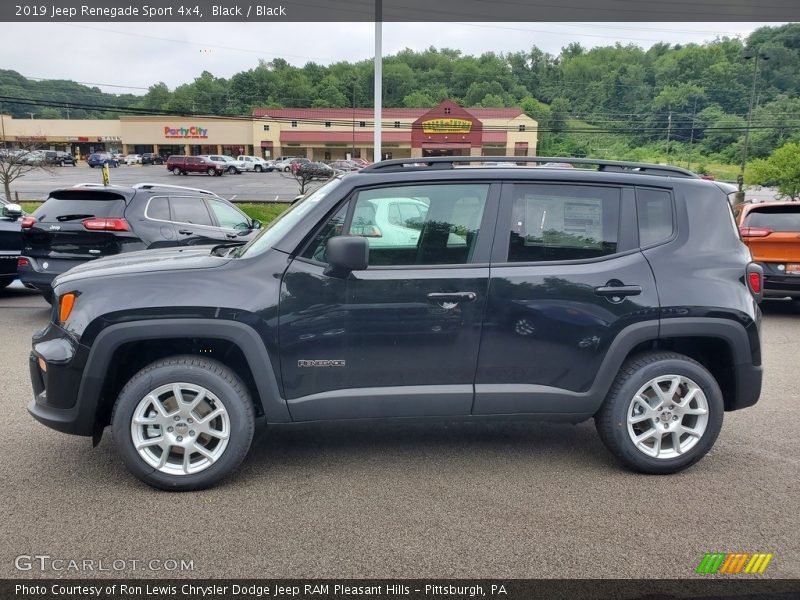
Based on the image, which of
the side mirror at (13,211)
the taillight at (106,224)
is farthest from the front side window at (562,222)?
the side mirror at (13,211)

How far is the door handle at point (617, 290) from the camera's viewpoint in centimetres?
383

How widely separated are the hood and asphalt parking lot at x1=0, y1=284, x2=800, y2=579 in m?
1.23

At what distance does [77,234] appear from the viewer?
816 centimetres

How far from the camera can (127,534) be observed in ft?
10.6

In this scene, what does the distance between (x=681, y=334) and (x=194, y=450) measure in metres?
2.99

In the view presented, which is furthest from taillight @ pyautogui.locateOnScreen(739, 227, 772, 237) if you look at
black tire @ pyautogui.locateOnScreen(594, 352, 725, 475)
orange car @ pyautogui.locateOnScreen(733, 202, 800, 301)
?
black tire @ pyautogui.locateOnScreen(594, 352, 725, 475)

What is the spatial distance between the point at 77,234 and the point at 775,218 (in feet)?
31.7

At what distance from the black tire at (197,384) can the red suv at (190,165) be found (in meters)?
57.4

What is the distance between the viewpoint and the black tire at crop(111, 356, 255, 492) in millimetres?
3592

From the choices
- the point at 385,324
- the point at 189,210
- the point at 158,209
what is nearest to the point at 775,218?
the point at 385,324

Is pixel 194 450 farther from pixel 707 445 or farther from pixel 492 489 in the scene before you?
pixel 707 445

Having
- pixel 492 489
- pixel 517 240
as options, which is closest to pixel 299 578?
pixel 492 489

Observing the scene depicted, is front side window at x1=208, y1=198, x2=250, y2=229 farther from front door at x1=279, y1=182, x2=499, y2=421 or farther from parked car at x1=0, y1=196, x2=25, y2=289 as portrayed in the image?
front door at x1=279, y1=182, x2=499, y2=421

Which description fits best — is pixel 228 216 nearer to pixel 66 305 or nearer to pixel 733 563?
pixel 66 305
